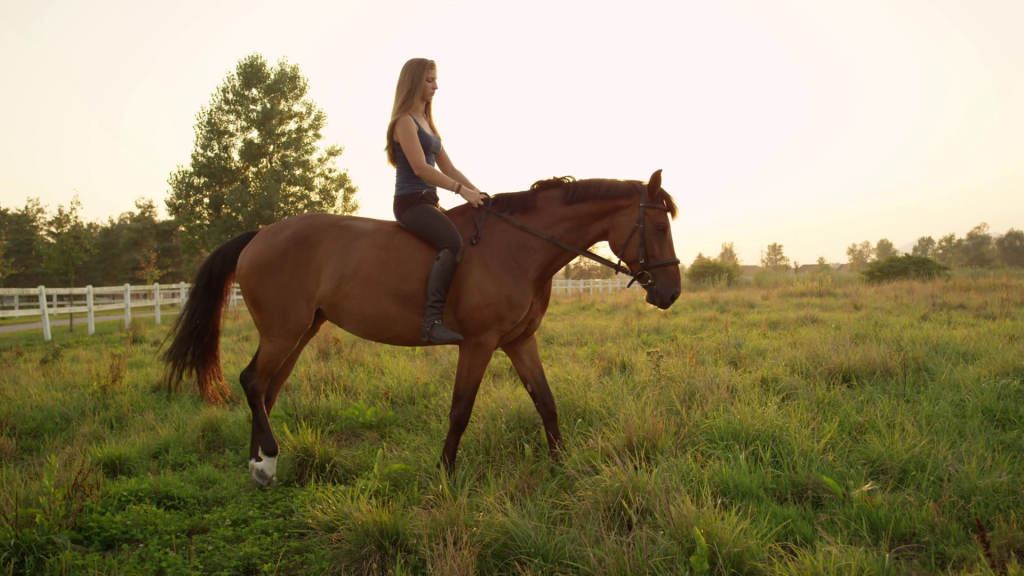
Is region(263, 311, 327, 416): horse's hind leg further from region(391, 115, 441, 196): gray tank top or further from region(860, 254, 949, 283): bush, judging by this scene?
region(860, 254, 949, 283): bush

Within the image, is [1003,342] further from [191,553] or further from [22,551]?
[22,551]

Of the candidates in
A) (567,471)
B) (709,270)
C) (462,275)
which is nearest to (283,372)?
(462,275)

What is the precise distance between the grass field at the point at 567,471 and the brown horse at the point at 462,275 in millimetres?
465

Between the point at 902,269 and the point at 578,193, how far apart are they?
66.7 ft

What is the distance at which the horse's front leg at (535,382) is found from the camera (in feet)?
13.7

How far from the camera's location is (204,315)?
4.84m

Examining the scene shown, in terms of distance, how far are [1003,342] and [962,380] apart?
7.20ft

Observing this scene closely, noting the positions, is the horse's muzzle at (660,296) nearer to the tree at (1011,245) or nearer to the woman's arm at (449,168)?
the woman's arm at (449,168)

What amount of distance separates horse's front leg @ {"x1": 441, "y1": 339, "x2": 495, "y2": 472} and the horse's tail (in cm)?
245

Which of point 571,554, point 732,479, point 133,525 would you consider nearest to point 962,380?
point 732,479

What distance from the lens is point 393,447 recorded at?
435 cm

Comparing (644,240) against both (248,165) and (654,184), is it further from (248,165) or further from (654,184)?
(248,165)

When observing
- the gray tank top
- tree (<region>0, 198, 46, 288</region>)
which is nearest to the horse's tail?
the gray tank top

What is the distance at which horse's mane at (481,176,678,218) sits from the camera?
4.00 meters
